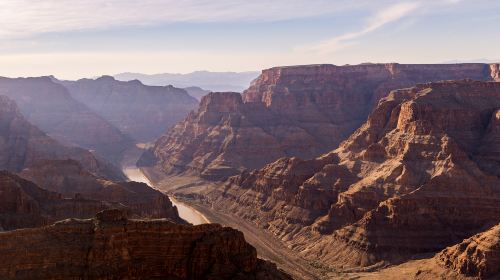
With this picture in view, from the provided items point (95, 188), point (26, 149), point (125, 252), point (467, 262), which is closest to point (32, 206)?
point (125, 252)

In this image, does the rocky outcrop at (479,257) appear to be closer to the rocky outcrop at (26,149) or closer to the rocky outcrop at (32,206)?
the rocky outcrop at (32,206)

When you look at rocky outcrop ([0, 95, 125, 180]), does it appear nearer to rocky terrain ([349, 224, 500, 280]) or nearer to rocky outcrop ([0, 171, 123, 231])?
rocky outcrop ([0, 171, 123, 231])

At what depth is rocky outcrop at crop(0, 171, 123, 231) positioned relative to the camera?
82688 millimetres

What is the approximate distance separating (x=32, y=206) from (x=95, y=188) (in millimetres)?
32880

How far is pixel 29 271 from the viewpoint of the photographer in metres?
57.0

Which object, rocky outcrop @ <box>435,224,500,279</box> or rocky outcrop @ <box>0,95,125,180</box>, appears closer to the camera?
rocky outcrop @ <box>435,224,500,279</box>

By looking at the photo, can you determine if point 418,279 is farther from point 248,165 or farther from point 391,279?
point 248,165

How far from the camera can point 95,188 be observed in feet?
392

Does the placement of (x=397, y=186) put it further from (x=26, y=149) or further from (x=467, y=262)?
(x=26, y=149)

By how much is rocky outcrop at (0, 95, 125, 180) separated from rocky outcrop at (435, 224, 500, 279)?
314ft

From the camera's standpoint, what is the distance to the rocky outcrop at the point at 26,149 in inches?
6339

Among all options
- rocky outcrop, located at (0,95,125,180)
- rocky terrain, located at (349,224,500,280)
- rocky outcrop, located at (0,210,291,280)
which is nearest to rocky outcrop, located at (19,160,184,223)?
rocky outcrop, located at (0,95,125,180)

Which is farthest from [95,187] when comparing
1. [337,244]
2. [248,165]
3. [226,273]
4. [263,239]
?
[248,165]

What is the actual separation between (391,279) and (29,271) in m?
53.0
